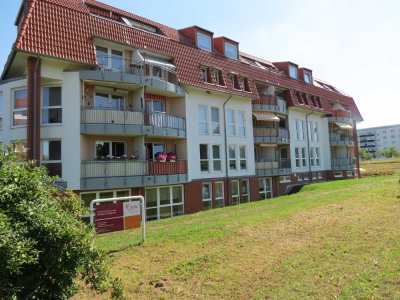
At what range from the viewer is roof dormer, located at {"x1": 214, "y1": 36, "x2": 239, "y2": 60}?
28844mm

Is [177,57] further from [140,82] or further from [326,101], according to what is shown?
[326,101]

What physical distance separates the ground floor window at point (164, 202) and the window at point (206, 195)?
2.12 m

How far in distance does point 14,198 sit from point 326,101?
41.2 m

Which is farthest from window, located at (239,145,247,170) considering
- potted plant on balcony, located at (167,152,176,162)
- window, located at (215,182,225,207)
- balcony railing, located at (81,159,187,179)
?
balcony railing, located at (81,159,187,179)

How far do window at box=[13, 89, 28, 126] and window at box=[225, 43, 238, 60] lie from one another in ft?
54.1

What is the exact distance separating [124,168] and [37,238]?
13628mm

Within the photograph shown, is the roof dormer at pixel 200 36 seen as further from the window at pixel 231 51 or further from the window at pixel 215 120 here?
the window at pixel 215 120

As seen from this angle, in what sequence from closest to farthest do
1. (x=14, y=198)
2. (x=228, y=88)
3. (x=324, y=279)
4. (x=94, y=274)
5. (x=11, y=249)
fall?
(x=11, y=249), (x=14, y=198), (x=94, y=274), (x=324, y=279), (x=228, y=88)

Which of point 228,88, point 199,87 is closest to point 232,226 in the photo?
point 199,87

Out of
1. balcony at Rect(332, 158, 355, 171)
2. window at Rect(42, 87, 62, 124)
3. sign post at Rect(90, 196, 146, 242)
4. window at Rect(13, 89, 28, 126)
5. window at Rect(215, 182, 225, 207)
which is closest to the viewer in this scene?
sign post at Rect(90, 196, 146, 242)

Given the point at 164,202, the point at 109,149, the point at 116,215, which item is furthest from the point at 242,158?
the point at 116,215

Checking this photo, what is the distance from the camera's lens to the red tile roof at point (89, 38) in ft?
55.4

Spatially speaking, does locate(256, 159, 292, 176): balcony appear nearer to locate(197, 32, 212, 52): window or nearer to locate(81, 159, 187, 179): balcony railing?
locate(197, 32, 212, 52): window

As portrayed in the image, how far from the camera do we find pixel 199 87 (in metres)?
23.6
